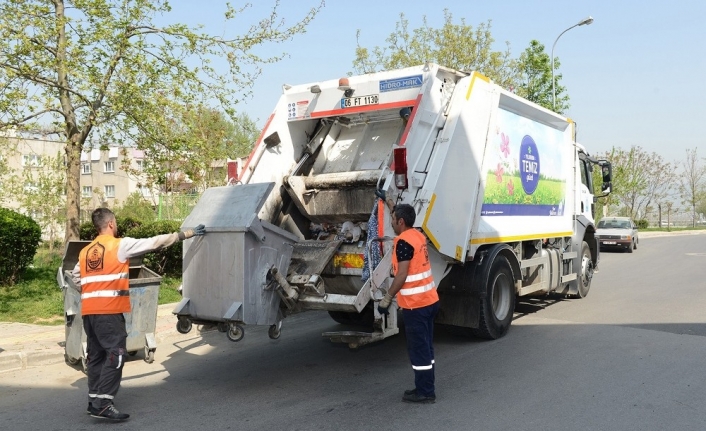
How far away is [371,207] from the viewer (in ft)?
20.5

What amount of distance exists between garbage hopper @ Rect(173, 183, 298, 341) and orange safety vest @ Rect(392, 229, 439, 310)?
3.69ft

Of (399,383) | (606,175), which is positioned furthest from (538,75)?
(399,383)

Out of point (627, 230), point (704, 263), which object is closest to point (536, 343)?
point (704, 263)

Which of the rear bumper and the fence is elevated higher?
the fence

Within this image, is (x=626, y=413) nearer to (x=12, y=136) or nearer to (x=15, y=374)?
(x=15, y=374)

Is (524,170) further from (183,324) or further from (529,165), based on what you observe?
(183,324)

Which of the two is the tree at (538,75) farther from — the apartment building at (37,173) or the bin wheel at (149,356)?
the bin wheel at (149,356)

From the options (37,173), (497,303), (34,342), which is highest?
(37,173)

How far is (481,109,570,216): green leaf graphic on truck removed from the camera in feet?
23.4

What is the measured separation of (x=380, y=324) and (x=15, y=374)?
3694mm

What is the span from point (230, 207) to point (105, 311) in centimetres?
135

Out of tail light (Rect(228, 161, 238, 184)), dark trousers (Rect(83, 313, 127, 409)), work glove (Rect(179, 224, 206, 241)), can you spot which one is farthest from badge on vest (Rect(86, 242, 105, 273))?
tail light (Rect(228, 161, 238, 184))

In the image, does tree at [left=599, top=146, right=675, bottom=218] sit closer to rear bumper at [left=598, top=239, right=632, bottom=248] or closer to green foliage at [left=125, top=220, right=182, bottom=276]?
rear bumper at [left=598, top=239, right=632, bottom=248]

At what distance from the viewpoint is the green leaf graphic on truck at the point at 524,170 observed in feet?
23.4
